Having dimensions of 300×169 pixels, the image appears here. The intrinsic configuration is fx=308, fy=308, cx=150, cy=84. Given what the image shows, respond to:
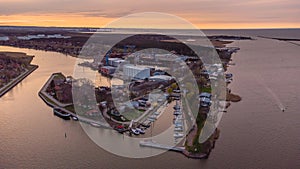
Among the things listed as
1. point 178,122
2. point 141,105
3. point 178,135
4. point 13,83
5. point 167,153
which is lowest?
point 167,153

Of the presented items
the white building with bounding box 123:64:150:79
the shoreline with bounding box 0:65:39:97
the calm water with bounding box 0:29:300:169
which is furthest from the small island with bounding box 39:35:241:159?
the shoreline with bounding box 0:65:39:97

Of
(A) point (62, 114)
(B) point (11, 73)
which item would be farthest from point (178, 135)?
(B) point (11, 73)

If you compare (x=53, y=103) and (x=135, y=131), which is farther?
(x=53, y=103)

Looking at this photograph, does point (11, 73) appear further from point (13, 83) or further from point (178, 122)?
point (178, 122)

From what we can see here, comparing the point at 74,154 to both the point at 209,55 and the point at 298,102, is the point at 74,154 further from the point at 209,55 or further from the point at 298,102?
the point at 209,55

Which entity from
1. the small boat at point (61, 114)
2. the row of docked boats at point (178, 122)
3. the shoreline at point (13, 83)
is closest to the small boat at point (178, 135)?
the row of docked boats at point (178, 122)

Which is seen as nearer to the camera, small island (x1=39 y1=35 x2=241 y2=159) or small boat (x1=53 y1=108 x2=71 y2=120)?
small island (x1=39 y1=35 x2=241 y2=159)

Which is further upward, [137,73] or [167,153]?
→ [137,73]

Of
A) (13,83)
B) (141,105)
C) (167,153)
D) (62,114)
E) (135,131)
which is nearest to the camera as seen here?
(167,153)

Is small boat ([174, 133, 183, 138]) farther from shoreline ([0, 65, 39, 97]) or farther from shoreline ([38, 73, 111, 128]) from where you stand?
shoreline ([0, 65, 39, 97])

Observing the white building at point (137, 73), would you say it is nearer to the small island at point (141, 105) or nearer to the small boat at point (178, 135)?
the small island at point (141, 105)

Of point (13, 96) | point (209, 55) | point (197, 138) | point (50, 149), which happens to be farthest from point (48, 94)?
point (209, 55)
